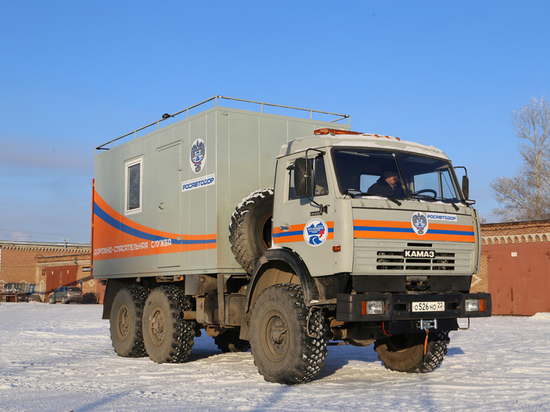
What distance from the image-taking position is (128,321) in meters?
12.6

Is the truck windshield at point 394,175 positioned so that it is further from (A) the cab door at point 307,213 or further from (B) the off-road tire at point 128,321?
(B) the off-road tire at point 128,321

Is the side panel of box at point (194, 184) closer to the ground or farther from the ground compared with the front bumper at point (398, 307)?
farther from the ground

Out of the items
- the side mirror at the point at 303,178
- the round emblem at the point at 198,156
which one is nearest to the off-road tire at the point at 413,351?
the side mirror at the point at 303,178

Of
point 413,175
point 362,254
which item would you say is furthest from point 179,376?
point 413,175

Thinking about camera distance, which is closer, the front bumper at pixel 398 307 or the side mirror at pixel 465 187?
the front bumper at pixel 398 307

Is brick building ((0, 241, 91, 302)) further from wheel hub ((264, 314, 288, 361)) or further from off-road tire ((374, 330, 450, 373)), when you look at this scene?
wheel hub ((264, 314, 288, 361))

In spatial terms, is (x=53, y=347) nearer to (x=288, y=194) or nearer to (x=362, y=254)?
(x=288, y=194)

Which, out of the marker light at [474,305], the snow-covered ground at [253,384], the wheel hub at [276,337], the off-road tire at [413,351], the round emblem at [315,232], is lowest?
the snow-covered ground at [253,384]

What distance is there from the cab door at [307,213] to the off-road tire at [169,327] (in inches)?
119

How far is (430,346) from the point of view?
947cm

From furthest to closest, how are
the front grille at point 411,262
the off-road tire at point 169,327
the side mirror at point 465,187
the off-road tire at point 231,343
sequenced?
the off-road tire at point 231,343 < the off-road tire at point 169,327 < the side mirror at point 465,187 < the front grille at point 411,262

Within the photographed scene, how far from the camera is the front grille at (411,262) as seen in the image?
312 inches

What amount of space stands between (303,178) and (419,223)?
5.41ft

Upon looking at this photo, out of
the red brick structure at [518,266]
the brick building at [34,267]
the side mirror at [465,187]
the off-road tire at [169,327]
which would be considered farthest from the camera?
the brick building at [34,267]
